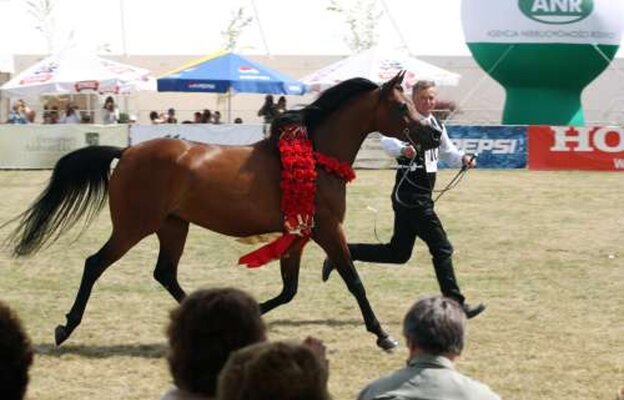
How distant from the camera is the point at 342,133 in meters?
8.80

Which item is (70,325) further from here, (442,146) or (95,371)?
(442,146)

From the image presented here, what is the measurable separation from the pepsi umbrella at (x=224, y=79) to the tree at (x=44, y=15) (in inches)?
678

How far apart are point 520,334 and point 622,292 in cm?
234

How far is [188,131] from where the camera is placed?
26562 millimetres

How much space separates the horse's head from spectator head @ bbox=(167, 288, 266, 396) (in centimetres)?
549

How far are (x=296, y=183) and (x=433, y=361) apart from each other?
13.7 feet

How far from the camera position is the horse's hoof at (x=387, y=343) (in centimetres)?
837

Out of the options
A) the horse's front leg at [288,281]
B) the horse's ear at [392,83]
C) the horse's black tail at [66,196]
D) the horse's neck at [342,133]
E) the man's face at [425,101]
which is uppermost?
the horse's ear at [392,83]

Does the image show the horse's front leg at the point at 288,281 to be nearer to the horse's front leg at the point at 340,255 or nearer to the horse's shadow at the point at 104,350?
Answer: the horse's front leg at the point at 340,255

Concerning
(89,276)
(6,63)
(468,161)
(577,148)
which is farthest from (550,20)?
(89,276)

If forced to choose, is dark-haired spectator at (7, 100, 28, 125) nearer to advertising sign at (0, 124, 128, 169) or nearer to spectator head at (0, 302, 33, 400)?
advertising sign at (0, 124, 128, 169)

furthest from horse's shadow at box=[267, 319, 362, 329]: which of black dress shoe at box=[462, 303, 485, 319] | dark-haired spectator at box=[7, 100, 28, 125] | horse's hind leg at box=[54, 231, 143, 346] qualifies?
dark-haired spectator at box=[7, 100, 28, 125]

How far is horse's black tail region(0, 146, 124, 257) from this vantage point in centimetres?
880

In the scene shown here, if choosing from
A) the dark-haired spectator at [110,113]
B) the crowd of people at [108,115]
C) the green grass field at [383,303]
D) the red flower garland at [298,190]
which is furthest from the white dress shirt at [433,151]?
the dark-haired spectator at [110,113]
